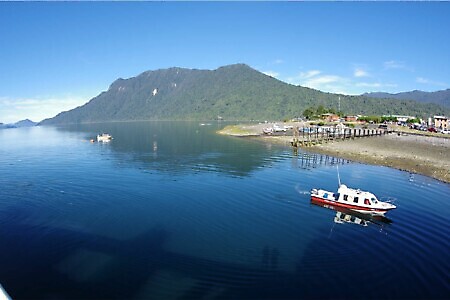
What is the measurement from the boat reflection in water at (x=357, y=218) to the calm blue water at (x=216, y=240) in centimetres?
66

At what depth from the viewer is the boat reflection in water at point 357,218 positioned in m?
42.2

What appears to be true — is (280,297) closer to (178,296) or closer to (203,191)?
(178,296)

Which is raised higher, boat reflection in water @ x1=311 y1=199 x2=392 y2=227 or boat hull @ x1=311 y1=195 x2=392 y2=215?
boat hull @ x1=311 y1=195 x2=392 y2=215

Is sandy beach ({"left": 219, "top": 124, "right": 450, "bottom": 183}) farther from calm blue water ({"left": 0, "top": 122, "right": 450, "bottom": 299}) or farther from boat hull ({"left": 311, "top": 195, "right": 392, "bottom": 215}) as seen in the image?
boat hull ({"left": 311, "top": 195, "right": 392, "bottom": 215})

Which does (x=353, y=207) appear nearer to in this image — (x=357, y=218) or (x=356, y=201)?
(x=356, y=201)

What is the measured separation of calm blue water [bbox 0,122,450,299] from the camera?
26.9 meters

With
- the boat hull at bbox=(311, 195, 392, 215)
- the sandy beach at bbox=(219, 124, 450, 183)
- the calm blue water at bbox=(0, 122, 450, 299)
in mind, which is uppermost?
the sandy beach at bbox=(219, 124, 450, 183)

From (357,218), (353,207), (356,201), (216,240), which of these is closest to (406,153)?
(356,201)

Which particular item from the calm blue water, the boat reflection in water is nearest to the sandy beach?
the calm blue water

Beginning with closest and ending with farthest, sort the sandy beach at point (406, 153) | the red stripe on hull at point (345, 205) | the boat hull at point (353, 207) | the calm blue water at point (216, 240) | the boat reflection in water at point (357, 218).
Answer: the calm blue water at point (216, 240) → the boat reflection in water at point (357, 218) → the boat hull at point (353, 207) → the red stripe on hull at point (345, 205) → the sandy beach at point (406, 153)

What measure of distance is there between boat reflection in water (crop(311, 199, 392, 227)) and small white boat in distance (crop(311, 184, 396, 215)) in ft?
2.07

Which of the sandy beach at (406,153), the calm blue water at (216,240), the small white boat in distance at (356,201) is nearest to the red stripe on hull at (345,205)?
the small white boat in distance at (356,201)

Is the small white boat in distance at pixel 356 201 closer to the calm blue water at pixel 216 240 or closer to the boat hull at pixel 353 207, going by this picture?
the boat hull at pixel 353 207

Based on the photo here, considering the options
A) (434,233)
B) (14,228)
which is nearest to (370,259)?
(434,233)
